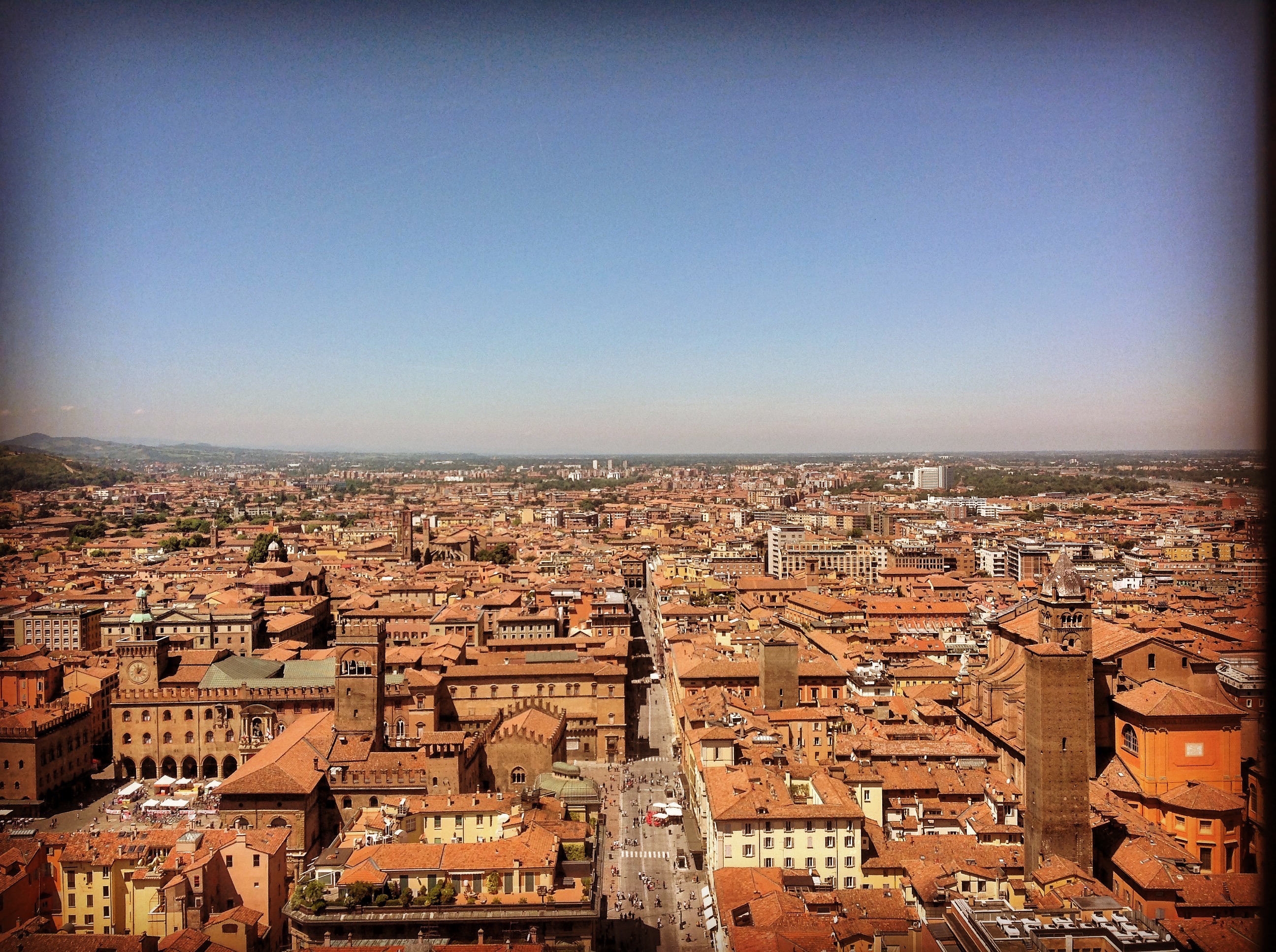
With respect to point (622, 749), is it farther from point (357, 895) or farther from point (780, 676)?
point (357, 895)

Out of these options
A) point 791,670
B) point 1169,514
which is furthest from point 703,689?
point 1169,514

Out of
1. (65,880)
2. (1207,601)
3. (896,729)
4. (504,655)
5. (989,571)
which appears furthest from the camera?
(989,571)

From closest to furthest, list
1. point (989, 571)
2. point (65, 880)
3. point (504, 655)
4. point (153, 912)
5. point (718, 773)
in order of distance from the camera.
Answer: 1. point (153, 912)
2. point (65, 880)
3. point (718, 773)
4. point (504, 655)
5. point (989, 571)

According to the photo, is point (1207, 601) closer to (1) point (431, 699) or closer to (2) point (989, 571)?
(2) point (989, 571)

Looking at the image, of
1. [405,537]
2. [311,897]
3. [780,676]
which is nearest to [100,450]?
[311,897]

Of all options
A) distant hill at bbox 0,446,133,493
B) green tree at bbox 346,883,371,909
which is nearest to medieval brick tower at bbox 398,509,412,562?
distant hill at bbox 0,446,133,493

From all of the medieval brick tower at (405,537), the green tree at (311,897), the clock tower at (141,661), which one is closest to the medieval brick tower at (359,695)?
the green tree at (311,897)

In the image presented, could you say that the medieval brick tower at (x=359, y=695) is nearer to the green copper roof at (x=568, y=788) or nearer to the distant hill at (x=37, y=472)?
the green copper roof at (x=568, y=788)

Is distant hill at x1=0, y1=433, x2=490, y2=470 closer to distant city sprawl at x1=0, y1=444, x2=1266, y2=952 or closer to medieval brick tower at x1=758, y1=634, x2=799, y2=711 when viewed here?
distant city sprawl at x1=0, y1=444, x2=1266, y2=952
